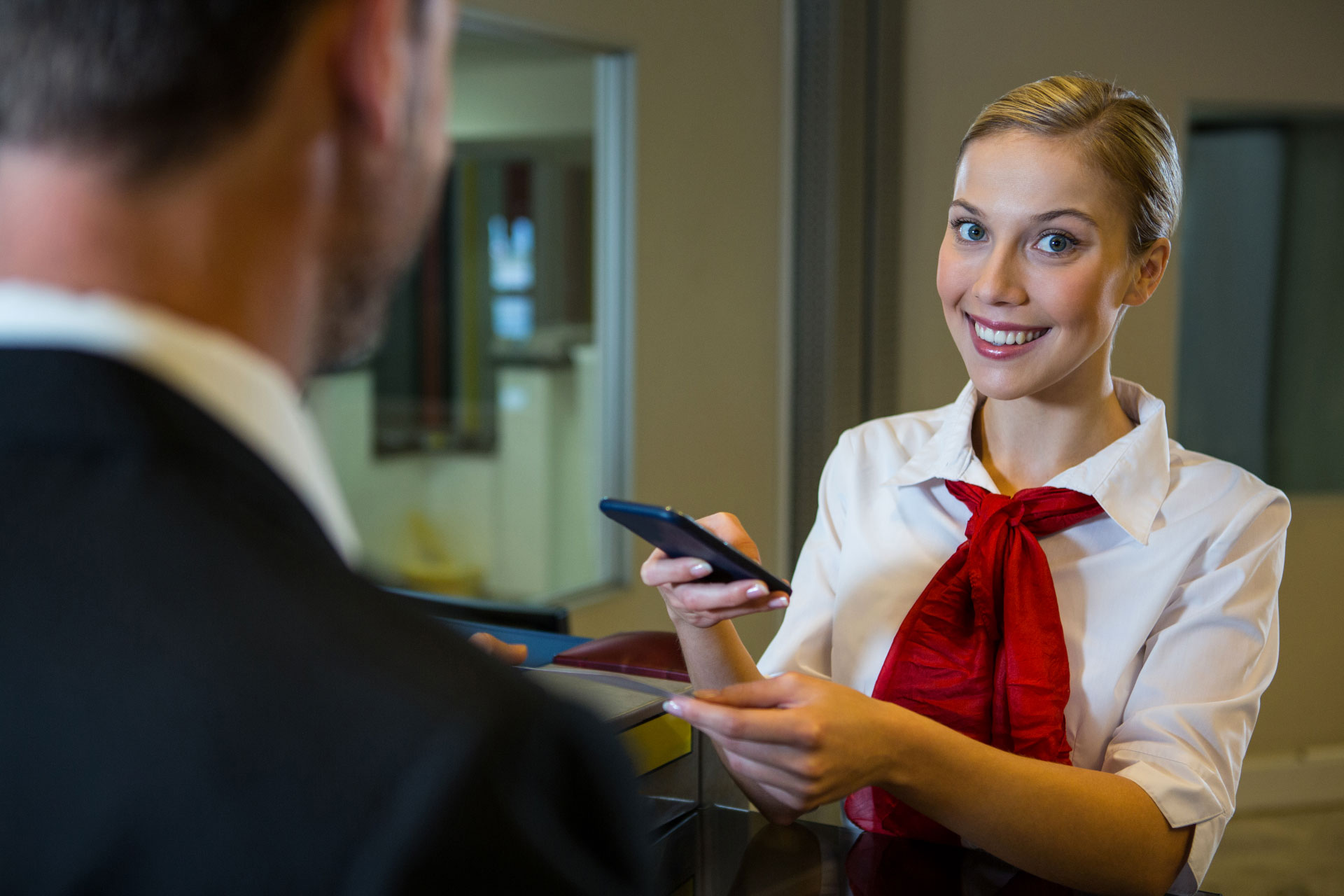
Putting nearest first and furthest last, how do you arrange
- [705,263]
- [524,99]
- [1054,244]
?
[1054,244] → [524,99] → [705,263]

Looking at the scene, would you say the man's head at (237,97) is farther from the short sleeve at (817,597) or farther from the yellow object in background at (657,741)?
the short sleeve at (817,597)

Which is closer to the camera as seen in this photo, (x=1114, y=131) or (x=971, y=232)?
(x=1114, y=131)

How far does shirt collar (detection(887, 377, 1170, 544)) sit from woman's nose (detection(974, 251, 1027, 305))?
0.61 feet

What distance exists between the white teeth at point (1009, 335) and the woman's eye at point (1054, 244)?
0.11 metres

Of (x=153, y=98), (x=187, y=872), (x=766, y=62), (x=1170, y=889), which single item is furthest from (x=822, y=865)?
(x=766, y=62)

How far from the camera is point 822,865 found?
4.05 feet

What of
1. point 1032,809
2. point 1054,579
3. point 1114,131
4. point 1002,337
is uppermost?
point 1114,131

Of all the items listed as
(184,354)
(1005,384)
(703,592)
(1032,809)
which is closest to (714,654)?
(703,592)

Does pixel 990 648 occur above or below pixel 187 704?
below

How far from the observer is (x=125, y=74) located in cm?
53

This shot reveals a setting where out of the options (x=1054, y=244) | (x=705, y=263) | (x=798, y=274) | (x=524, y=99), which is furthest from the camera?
(x=798, y=274)

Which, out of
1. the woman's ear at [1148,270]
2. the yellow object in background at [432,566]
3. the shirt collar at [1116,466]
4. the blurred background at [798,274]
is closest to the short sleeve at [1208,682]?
the shirt collar at [1116,466]

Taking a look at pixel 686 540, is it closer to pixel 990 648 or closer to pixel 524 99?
pixel 990 648

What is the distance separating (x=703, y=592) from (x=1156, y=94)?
4.04m
